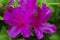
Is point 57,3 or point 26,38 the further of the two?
point 57,3

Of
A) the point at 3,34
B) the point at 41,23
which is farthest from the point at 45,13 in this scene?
the point at 3,34

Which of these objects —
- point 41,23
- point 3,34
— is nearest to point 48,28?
point 41,23

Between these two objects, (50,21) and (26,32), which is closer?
(26,32)

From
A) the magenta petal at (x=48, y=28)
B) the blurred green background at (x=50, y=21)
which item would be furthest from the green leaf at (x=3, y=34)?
the magenta petal at (x=48, y=28)

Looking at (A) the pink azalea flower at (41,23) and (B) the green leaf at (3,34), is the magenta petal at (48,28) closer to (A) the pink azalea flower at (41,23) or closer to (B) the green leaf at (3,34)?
(A) the pink azalea flower at (41,23)

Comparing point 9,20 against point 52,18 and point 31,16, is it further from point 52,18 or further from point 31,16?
point 52,18

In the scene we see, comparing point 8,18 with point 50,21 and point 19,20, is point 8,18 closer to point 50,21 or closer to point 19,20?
point 19,20

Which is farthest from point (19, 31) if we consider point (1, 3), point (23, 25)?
point (1, 3)
